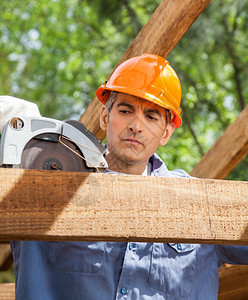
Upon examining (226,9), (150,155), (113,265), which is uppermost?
(226,9)

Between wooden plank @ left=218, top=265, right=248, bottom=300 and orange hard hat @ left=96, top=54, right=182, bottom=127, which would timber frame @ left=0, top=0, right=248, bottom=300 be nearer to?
orange hard hat @ left=96, top=54, right=182, bottom=127

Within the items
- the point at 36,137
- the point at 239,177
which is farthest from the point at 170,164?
the point at 36,137

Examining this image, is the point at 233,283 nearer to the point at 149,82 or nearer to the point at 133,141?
the point at 133,141

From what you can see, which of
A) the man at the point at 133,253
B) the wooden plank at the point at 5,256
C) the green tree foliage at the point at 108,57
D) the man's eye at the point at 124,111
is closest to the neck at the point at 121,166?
the man at the point at 133,253

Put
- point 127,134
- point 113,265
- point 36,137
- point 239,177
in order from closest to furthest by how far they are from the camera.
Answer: point 36,137 → point 113,265 → point 127,134 → point 239,177

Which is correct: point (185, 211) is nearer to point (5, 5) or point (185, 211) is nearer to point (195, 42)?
point (195, 42)

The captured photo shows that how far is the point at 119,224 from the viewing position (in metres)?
1.33

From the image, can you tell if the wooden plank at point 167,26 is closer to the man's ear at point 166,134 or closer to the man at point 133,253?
the man at point 133,253

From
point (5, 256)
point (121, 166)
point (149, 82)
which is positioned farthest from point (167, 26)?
point (5, 256)

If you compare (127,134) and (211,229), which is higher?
(211,229)

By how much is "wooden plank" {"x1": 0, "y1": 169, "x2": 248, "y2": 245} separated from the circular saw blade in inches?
13.0

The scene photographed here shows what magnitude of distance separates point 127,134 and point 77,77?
1004cm

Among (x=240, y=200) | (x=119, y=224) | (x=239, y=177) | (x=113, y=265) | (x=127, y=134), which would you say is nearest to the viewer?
(x=119, y=224)

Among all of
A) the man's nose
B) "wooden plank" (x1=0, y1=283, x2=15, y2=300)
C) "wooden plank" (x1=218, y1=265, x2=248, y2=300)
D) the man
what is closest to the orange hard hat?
the man
